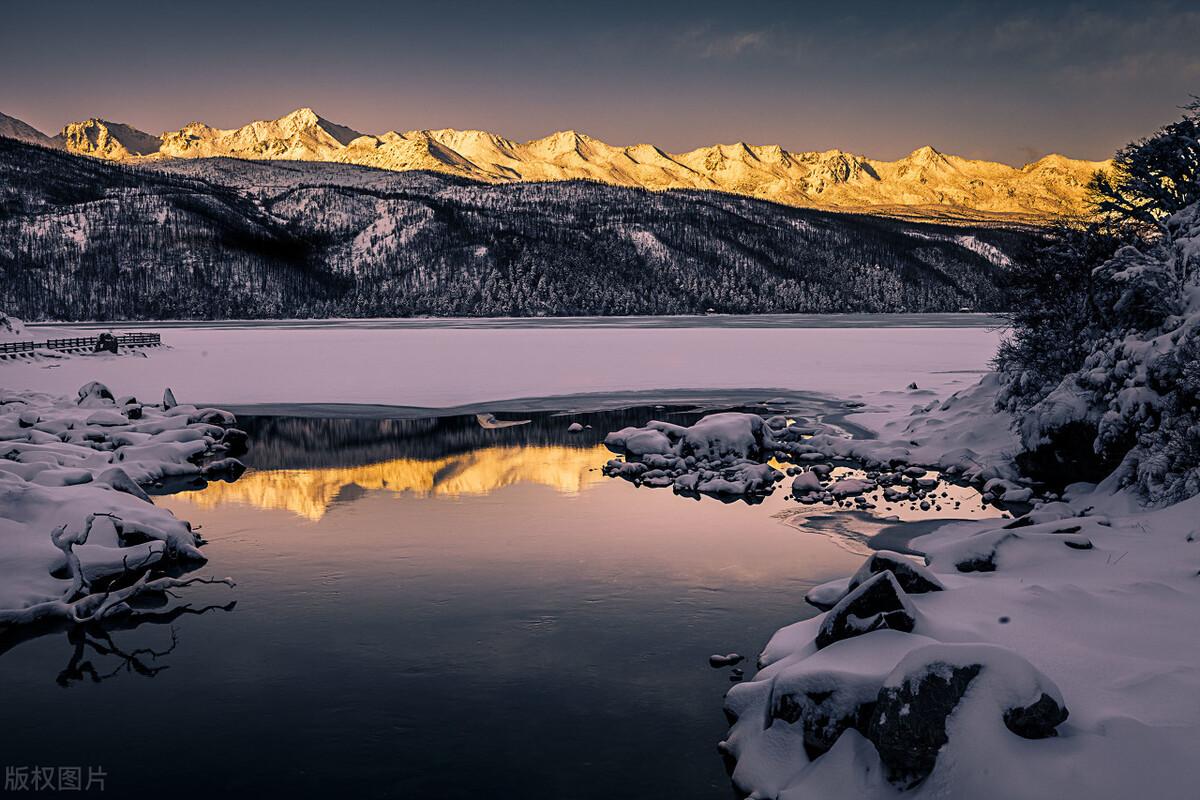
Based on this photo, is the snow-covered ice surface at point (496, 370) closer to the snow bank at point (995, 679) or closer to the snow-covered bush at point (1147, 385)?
the snow-covered bush at point (1147, 385)

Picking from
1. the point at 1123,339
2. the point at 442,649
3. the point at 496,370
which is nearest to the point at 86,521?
the point at 442,649

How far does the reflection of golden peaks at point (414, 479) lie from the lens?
2127cm

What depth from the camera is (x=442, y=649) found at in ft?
39.1

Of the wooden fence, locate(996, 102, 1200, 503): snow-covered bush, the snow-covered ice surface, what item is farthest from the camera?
the wooden fence

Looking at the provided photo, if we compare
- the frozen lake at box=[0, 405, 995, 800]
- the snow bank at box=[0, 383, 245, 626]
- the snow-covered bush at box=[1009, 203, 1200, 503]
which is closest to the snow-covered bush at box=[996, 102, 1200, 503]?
the snow-covered bush at box=[1009, 203, 1200, 503]

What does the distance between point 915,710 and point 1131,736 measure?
5.80 ft

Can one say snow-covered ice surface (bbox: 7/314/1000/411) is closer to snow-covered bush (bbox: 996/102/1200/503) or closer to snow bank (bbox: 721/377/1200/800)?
snow-covered bush (bbox: 996/102/1200/503)

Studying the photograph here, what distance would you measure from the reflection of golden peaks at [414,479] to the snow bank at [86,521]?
6.68 feet

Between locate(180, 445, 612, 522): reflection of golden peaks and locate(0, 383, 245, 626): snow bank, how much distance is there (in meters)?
2.04

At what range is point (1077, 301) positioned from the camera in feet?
85.6

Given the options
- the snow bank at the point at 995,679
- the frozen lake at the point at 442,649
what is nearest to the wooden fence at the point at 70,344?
the frozen lake at the point at 442,649

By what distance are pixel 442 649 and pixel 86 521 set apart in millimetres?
7328

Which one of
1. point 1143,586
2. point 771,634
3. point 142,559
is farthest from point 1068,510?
point 142,559

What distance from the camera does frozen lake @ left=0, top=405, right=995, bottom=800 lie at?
9.10 meters
